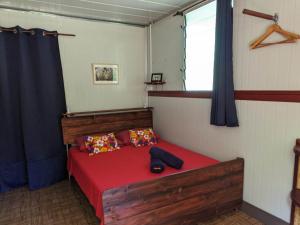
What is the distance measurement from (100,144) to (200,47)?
1.92 metres

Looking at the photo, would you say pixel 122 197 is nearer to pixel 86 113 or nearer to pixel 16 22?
pixel 86 113

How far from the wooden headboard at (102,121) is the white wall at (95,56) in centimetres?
16

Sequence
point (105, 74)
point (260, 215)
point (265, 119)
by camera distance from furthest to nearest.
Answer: point (105, 74) → point (260, 215) → point (265, 119)

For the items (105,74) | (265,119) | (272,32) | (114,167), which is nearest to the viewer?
(272,32)

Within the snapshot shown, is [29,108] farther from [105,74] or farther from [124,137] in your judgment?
[124,137]

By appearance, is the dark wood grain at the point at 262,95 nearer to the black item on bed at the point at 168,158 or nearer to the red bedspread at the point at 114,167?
the red bedspread at the point at 114,167

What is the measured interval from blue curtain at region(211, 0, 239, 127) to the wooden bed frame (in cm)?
48

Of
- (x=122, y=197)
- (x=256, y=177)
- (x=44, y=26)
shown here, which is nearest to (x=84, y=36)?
(x=44, y=26)

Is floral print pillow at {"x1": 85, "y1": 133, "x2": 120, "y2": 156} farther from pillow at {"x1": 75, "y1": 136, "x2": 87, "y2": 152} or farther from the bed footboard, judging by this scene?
the bed footboard

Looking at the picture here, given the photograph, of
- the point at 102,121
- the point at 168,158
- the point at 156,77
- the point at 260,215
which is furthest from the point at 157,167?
the point at 156,77

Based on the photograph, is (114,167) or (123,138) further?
(123,138)

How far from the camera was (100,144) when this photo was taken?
3.05m

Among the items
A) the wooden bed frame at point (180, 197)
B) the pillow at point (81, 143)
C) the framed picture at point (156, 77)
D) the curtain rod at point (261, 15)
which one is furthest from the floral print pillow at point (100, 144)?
the curtain rod at point (261, 15)

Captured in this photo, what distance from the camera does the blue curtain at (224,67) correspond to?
2.24m
